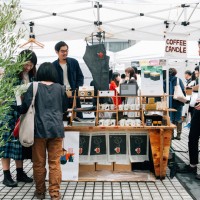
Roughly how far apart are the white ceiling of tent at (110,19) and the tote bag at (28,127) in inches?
Answer: 148

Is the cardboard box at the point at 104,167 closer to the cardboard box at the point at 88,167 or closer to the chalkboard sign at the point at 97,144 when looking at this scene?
the cardboard box at the point at 88,167

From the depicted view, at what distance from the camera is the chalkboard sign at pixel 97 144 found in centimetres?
581

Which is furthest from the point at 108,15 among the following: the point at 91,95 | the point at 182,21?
the point at 91,95

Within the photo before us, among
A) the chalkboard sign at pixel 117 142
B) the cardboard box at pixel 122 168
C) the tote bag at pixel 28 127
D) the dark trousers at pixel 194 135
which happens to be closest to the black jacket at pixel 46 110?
the tote bag at pixel 28 127

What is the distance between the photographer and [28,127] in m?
4.41

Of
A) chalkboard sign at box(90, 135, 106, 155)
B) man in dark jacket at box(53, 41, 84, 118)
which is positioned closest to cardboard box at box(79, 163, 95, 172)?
chalkboard sign at box(90, 135, 106, 155)

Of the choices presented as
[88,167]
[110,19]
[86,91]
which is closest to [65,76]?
[86,91]

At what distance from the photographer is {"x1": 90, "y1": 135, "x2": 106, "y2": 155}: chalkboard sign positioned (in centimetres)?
581

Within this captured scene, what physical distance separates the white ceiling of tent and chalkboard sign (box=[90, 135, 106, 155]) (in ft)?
10.6

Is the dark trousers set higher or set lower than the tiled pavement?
higher

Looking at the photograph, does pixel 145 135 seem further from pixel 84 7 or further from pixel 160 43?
pixel 160 43

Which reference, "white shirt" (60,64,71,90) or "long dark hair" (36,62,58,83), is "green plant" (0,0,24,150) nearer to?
"long dark hair" (36,62,58,83)

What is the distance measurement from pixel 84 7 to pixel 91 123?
13.1ft

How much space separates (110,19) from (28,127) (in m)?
5.49
